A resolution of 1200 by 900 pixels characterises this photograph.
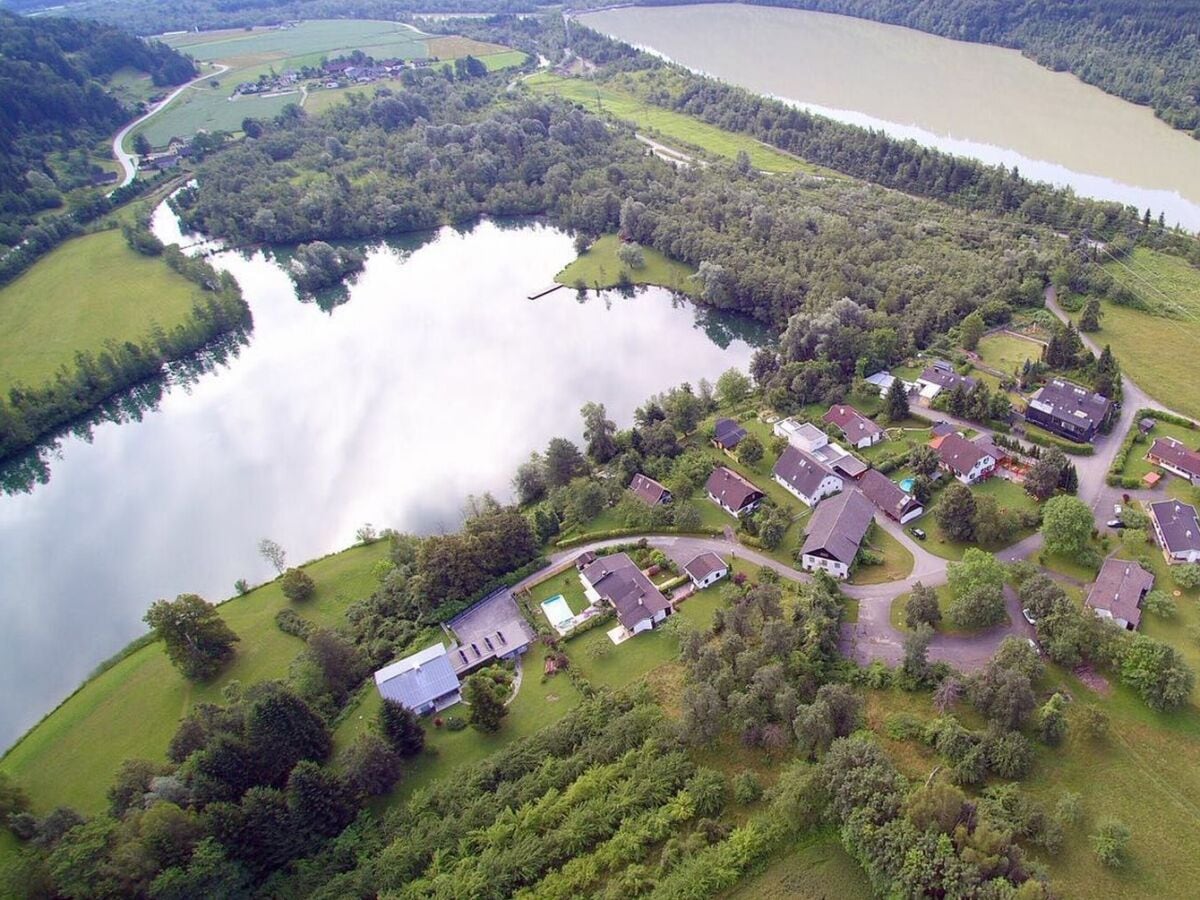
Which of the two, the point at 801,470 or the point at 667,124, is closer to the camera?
the point at 801,470

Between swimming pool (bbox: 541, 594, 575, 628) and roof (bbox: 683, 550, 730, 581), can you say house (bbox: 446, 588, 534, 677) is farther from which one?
roof (bbox: 683, 550, 730, 581)

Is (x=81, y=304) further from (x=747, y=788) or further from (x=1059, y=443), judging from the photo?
(x=1059, y=443)

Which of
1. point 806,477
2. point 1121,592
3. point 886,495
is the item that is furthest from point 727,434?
point 1121,592

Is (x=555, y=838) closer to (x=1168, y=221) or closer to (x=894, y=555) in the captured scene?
(x=894, y=555)

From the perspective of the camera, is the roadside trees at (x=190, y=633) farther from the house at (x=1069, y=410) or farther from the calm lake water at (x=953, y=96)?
the calm lake water at (x=953, y=96)

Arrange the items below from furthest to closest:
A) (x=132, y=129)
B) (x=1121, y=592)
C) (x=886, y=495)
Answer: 1. (x=132, y=129)
2. (x=886, y=495)
3. (x=1121, y=592)

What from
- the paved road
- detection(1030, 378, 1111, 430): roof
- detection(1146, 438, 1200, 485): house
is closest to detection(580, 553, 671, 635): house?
detection(1030, 378, 1111, 430): roof

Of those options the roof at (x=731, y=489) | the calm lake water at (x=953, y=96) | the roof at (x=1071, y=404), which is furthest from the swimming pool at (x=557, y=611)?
the calm lake water at (x=953, y=96)
